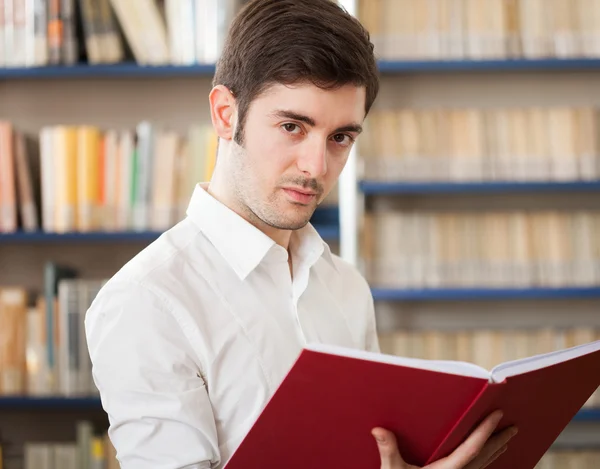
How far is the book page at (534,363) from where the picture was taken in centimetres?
95

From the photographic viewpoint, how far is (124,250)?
9.60 feet

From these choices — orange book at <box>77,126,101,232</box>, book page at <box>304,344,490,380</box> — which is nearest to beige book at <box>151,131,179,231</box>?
orange book at <box>77,126,101,232</box>

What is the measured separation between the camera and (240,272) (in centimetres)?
121

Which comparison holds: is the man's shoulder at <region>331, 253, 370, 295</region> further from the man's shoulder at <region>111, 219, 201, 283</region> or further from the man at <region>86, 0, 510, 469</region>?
the man's shoulder at <region>111, 219, 201, 283</region>

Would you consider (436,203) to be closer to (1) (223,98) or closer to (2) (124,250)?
(2) (124,250)

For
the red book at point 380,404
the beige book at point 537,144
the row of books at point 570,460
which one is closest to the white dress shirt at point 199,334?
the red book at point 380,404

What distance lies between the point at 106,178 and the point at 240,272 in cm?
154

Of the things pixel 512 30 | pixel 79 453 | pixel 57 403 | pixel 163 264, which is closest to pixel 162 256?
pixel 163 264

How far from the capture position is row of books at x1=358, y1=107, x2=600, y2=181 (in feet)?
8.78

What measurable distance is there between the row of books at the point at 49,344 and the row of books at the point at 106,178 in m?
0.19

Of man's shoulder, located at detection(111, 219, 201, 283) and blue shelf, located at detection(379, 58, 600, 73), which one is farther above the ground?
blue shelf, located at detection(379, 58, 600, 73)

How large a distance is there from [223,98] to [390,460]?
1.87 ft

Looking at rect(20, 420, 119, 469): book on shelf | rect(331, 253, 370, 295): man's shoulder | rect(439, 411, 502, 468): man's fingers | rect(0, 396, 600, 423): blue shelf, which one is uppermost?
rect(331, 253, 370, 295): man's shoulder

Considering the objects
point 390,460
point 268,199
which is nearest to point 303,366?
point 390,460
